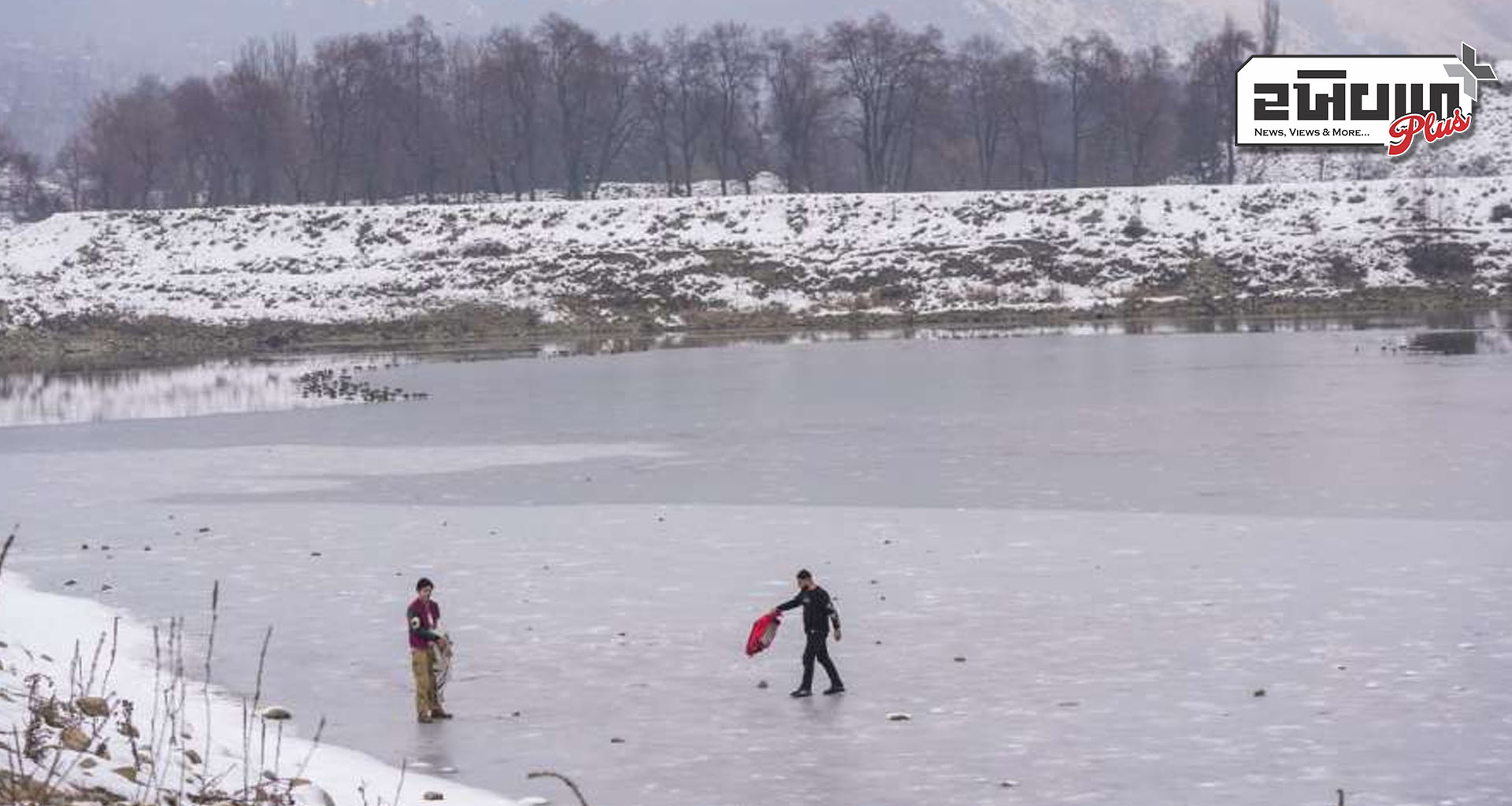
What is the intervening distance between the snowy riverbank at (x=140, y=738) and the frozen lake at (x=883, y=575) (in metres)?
0.60

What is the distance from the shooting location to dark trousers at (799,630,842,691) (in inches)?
663

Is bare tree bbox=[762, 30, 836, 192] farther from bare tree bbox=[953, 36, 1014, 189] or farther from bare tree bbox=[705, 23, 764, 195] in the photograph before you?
bare tree bbox=[953, 36, 1014, 189]

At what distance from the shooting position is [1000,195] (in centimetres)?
9994

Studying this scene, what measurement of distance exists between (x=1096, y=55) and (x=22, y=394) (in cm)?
8798

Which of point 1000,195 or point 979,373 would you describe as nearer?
point 979,373

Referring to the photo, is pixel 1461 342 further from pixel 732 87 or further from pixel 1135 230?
pixel 732 87

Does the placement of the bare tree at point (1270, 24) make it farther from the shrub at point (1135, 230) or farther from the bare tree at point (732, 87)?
the bare tree at point (732, 87)

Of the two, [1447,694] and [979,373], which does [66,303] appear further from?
[1447,694]

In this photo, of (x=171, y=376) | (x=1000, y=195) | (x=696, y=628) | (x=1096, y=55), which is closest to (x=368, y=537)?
(x=696, y=628)

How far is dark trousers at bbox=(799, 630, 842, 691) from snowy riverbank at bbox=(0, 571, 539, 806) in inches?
144

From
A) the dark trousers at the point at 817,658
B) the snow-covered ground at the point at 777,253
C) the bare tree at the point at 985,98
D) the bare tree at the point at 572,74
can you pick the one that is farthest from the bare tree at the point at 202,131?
the dark trousers at the point at 817,658

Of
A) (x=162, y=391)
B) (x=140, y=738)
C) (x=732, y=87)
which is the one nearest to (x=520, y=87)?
(x=732, y=87)

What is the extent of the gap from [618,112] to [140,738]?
113 meters

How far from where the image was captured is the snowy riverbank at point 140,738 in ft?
36.8
